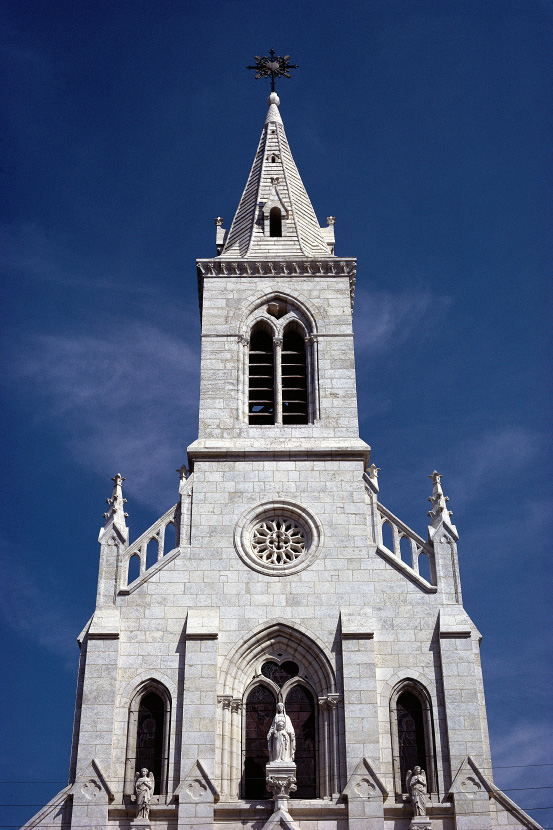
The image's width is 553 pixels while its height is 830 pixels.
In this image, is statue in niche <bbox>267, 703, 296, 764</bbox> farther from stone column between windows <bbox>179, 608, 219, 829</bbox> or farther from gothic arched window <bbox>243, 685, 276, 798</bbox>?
stone column between windows <bbox>179, 608, 219, 829</bbox>

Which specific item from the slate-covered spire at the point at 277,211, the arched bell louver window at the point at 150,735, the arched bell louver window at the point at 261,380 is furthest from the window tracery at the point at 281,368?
the arched bell louver window at the point at 150,735

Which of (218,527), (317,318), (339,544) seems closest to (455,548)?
(339,544)

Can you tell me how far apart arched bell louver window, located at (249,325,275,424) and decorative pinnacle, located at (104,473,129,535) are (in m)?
4.66

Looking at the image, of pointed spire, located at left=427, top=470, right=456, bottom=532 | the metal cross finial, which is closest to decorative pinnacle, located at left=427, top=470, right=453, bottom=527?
pointed spire, located at left=427, top=470, right=456, bottom=532

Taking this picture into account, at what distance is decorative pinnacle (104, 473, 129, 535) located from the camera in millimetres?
31516

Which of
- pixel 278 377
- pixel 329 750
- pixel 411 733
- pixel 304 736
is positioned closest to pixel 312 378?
pixel 278 377

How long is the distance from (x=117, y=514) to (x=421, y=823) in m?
10.6

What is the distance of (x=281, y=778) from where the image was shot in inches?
1072

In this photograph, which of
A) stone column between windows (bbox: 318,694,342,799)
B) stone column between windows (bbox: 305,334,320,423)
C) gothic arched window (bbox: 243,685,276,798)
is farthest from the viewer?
stone column between windows (bbox: 305,334,320,423)

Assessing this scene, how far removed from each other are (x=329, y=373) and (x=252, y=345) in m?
2.97

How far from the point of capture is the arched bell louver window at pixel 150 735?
2798 cm

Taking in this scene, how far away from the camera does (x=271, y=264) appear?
37125 mm

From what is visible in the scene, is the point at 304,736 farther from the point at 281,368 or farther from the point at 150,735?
the point at 281,368

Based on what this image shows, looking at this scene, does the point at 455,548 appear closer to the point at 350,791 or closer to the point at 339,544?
the point at 339,544
